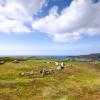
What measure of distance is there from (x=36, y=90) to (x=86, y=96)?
10.1m

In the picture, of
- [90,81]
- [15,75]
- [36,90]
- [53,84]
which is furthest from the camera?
[15,75]

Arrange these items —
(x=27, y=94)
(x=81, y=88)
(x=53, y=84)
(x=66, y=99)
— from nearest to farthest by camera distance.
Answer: (x=66, y=99) → (x=27, y=94) → (x=81, y=88) → (x=53, y=84)

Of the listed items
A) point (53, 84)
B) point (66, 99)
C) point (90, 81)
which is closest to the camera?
point (66, 99)

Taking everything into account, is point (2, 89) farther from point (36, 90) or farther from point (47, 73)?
point (47, 73)

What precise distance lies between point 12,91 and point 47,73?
21.9m

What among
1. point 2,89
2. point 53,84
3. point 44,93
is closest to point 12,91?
point 2,89

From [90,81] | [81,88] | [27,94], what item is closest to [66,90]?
[81,88]

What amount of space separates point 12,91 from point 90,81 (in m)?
21.1

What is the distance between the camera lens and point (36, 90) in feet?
137

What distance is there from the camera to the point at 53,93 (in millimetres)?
39969

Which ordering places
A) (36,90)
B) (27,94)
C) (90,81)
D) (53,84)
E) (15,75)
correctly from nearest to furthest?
(27,94) < (36,90) < (53,84) < (90,81) < (15,75)

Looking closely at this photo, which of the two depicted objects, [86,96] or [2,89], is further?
[2,89]

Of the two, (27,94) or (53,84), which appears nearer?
(27,94)

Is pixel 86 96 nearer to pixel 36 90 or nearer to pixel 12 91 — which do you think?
pixel 36 90
